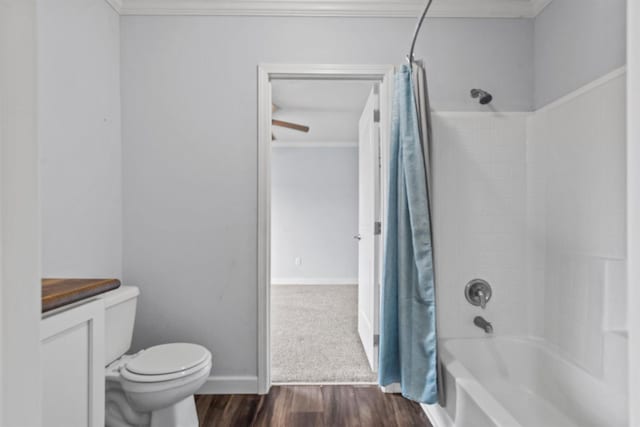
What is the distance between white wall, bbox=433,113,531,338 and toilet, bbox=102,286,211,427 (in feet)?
4.89

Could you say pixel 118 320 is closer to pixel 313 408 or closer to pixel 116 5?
pixel 313 408

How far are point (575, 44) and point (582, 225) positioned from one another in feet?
3.10

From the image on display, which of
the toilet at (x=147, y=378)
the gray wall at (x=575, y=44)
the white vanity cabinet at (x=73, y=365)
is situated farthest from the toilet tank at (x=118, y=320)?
the gray wall at (x=575, y=44)

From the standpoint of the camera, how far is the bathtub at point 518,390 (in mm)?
1397

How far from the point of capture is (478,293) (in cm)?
204

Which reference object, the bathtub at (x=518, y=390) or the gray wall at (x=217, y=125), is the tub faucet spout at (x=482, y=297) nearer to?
the bathtub at (x=518, y=390)

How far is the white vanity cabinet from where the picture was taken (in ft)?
2.47

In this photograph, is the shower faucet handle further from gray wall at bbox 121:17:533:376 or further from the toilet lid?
the toilet lid

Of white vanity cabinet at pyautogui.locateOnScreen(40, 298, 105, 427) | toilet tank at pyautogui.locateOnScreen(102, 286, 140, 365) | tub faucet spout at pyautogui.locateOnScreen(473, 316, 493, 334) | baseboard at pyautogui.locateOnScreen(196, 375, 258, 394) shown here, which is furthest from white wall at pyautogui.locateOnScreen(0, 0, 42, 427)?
tub faucet spout at pyautogui.locateOnScreen(473, 316, 493, 334)

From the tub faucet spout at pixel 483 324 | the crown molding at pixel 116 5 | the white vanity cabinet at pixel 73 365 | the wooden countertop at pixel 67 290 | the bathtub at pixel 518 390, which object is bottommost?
the bathtub at pixel 518 390

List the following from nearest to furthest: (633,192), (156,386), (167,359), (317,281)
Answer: (633,192) → (156,386) → (167,359) → (317,281)

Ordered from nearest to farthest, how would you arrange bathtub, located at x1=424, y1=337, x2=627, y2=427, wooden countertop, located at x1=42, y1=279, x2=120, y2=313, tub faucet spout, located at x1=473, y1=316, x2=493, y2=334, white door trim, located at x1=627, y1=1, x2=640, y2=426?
1. white door trim, located at x1=627, y1=1, x2=640, y2=426
2. wooden countertop, located at x1=42, y1=279, x2=120, y2=313
3. bathtub, located at x1=424, y1=337, x2=627, y2=427
4. tub faucet spout, located at x1=473, y1=316, x2=493, y2=334

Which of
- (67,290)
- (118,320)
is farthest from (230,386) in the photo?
(67,290)

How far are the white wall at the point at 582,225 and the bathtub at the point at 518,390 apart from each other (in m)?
0.09
